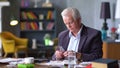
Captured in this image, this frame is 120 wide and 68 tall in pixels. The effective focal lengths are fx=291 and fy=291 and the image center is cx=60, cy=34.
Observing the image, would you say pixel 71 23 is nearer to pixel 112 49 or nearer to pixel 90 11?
pixel 112 49

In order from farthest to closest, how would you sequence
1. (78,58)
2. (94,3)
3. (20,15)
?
(20,15)
(94,3)
(78,58)

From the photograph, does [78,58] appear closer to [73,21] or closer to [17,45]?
[73,21]

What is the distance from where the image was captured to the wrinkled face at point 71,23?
3262mm

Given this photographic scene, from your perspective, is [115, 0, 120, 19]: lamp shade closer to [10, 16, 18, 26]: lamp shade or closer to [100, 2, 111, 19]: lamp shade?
[100, 2, 111, 19]: lamp shade

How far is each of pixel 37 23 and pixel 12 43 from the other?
1440 millimetres

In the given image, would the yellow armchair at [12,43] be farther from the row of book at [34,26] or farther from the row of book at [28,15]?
the row of book at [28,15]

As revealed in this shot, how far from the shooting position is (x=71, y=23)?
3.29 m

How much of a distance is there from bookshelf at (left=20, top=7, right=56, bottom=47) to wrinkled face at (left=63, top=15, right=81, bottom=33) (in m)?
A: 5.80

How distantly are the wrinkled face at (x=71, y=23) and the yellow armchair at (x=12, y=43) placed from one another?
16.1 ft

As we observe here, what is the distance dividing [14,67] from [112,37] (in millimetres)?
3219

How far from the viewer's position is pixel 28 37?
934cm

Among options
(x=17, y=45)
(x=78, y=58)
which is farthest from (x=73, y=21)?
(x=17, y=45)

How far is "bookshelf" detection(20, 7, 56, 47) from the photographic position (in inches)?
360

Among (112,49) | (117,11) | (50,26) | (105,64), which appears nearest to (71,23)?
(105,64)
